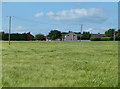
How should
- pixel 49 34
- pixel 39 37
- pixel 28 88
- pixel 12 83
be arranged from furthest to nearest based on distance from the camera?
pixel 49 34 < pixel 39 37 < pixel 12 83 < pixel 28 88

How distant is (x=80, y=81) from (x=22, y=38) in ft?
338

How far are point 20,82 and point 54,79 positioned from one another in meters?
1.00

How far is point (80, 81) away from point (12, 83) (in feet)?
6.12

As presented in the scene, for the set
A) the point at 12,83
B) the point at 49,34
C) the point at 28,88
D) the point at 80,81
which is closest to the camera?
the point at 28,88

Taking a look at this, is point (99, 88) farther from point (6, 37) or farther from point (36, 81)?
point (6, 37)

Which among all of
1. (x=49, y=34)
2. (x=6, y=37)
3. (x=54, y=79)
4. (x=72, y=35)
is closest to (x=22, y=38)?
(x=6, y=37)

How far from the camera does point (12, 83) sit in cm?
553

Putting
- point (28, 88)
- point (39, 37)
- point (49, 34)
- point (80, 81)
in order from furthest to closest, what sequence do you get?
1. point (49, 34)
2. point (39, 37)
3. point (80, 81)
4. point (28, 88)

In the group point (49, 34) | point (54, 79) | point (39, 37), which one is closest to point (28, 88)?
point (54, 79)

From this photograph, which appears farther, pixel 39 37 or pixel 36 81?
pixel 39 37

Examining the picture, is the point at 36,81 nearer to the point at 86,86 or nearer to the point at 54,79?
the point at 54,79

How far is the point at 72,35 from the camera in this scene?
139875 millimetres

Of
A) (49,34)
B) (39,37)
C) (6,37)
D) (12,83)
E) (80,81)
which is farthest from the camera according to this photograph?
(49,34)

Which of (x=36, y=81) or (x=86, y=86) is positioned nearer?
(x=86, y=86)
